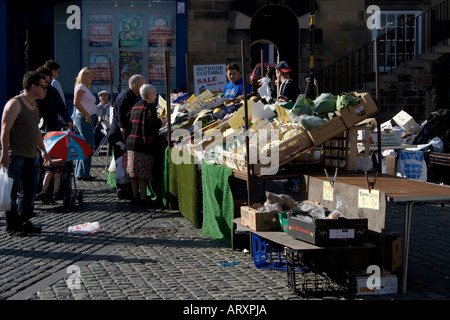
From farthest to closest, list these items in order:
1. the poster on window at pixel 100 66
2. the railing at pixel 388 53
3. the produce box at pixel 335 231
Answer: the poster on window at pixel 100 66 → the railing at pixel 388 53 → the produce box at pixel 335 231

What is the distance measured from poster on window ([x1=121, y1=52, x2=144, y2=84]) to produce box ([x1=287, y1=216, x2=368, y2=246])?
1634cm

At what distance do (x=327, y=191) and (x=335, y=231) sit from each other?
3.12 feet

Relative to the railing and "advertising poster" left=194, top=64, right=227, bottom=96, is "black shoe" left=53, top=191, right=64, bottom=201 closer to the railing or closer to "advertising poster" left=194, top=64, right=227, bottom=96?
"advertising poster" left=194, top=64, right=227, bottom=96

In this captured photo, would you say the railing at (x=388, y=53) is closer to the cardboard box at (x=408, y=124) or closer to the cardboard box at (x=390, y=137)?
the cardboard box at (x=408, y=124)

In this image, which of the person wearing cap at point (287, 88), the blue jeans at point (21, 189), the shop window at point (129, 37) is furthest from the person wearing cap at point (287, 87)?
the shop window at point (129, 37)

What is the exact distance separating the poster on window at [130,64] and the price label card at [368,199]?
640 inches

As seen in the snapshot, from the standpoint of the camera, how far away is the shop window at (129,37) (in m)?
21.8

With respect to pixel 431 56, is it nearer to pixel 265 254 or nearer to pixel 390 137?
pixel 390 137

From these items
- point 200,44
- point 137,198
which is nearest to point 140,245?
point 137,198

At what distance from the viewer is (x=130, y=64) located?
21.9m

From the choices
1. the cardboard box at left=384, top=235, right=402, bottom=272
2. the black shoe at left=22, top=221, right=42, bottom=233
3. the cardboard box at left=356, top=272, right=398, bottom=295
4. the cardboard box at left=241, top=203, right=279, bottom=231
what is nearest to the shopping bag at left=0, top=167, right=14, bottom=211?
the black shoe at left=22, top=221, right=42, bottom=233

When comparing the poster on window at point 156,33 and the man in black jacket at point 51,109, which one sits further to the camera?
the poster on window at point 156,33

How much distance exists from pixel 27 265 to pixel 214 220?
7.26 feet

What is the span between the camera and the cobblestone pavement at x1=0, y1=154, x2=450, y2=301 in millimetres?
6129
